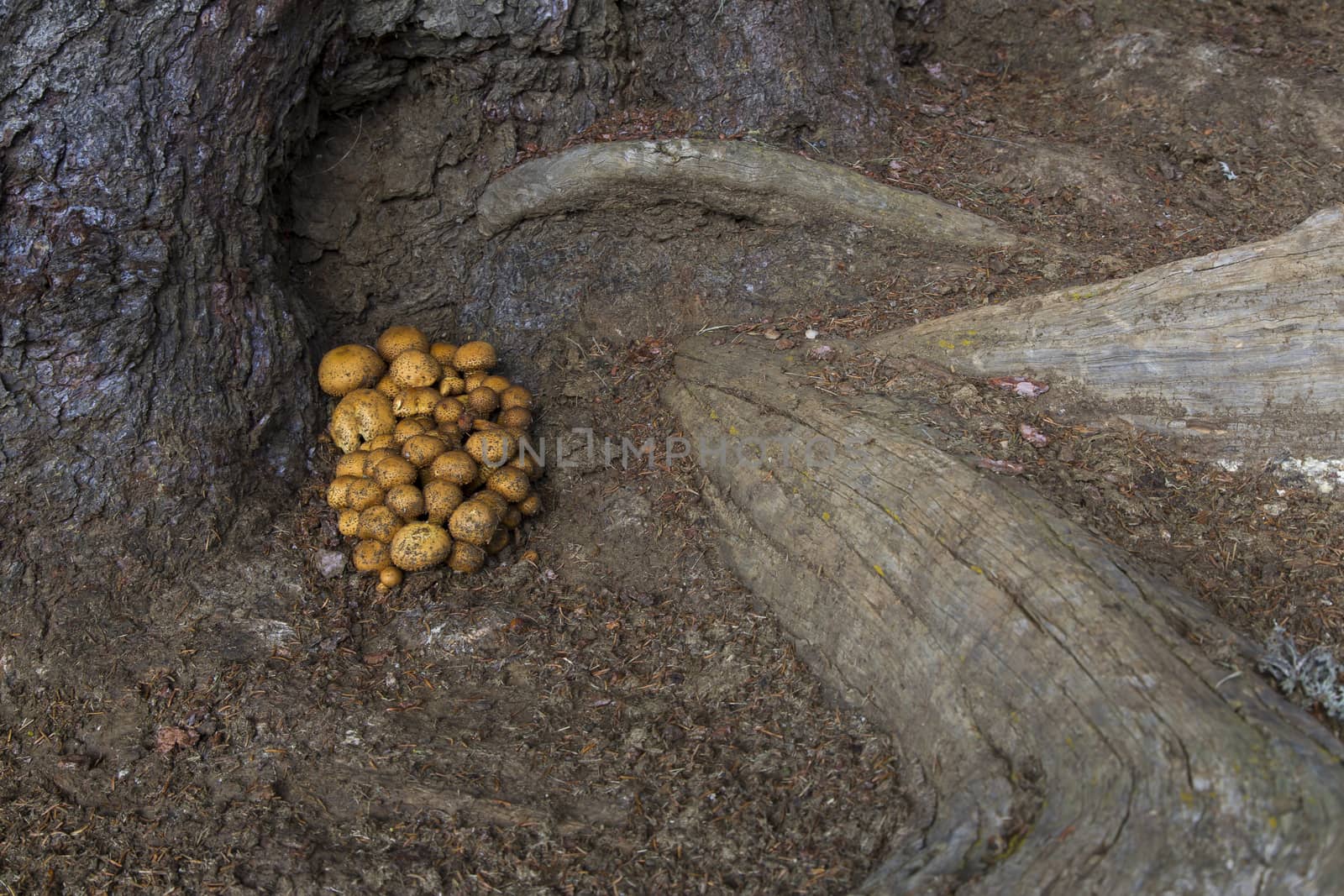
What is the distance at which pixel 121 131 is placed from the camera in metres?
4.59

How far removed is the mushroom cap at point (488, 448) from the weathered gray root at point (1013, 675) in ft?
4.11

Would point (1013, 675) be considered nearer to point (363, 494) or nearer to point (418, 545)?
point (418, 545)

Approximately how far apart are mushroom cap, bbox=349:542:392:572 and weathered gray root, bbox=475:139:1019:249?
7.88 feet

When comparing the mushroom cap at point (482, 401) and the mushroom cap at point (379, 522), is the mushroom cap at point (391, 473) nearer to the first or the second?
the mushroom cap at point (379, 522)

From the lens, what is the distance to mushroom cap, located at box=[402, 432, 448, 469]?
5016 millimetres

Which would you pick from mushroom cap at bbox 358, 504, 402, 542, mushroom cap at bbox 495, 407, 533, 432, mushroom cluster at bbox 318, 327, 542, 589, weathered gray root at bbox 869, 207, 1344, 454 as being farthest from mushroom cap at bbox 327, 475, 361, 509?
weathered gray root at bbox 869, 207, 1344, 454

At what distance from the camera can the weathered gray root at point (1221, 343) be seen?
4.51 meters

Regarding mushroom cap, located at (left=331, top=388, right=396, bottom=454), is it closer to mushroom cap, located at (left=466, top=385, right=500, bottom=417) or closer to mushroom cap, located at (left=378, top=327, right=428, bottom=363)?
mushroom cap, located at (left=378, top=327, right=428, bottom=363)

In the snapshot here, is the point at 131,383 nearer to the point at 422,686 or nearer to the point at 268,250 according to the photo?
the point at 268,250

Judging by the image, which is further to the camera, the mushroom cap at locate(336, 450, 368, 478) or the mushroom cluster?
the mushroom cap at locate(336, 450, 368, 478)

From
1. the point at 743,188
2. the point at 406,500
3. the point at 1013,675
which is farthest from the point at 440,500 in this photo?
the point at 1013,675

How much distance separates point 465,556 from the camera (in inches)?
194

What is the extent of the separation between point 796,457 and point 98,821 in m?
3.55

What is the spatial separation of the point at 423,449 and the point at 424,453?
1.0 inches
